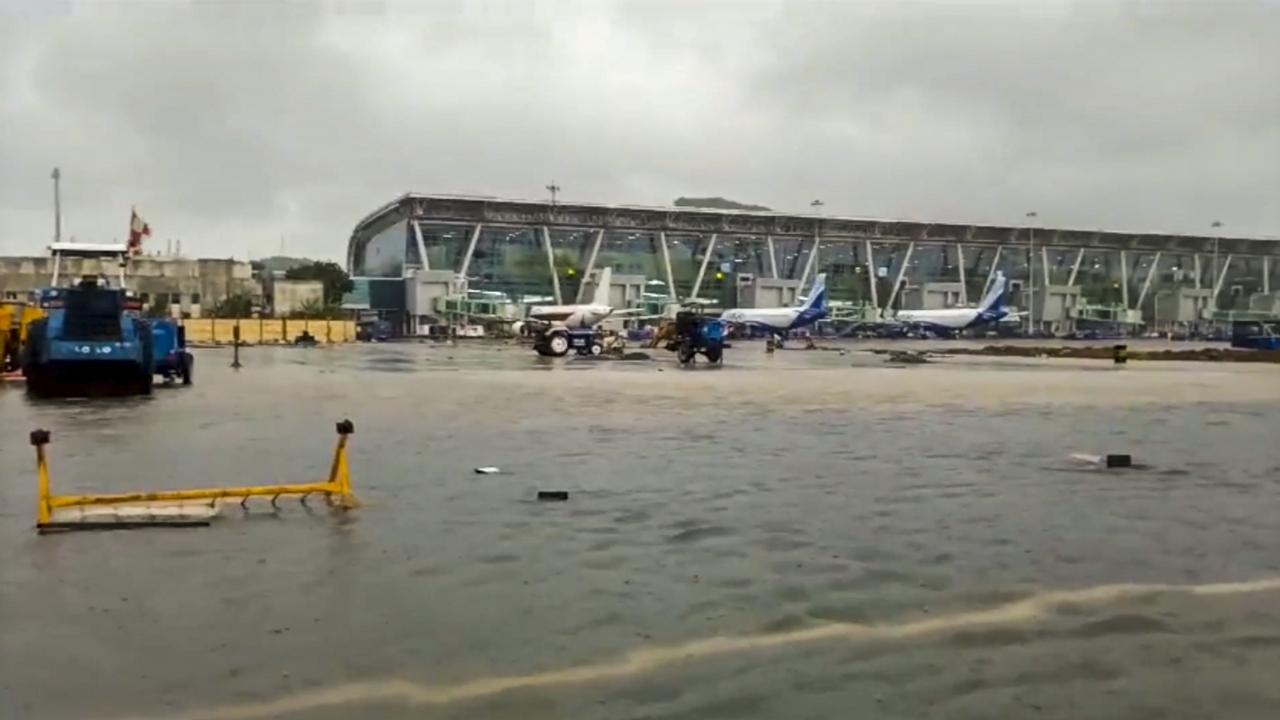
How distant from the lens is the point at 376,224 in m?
158

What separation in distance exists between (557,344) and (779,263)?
347ft

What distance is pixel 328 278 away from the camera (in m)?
132

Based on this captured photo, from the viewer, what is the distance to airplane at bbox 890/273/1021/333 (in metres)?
116

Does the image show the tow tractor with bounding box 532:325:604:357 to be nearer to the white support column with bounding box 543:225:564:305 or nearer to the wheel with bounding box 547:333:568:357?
the wheel with bounding box 547:333:568:357

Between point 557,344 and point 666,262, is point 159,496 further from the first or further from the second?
point 666,262

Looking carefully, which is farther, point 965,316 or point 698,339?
point 965,316

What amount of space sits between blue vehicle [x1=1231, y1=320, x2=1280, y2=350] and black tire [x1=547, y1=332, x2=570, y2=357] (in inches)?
1740

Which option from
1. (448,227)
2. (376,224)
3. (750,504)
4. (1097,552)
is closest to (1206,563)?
(1097,552)

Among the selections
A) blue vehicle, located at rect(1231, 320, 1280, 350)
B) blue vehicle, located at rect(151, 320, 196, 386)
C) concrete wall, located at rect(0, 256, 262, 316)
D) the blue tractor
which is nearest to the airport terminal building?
concrete wall, located at rect(0, 256, 262, 316)

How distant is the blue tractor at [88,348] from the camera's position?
26.0 meters

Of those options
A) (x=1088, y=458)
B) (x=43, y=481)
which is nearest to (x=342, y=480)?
(x=43, y=481)

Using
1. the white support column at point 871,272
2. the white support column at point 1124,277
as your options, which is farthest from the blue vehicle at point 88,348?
the white support column at point 1124,277

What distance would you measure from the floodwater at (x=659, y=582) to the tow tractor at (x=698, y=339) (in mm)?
30175

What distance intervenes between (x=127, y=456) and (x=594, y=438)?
6.38 meters
